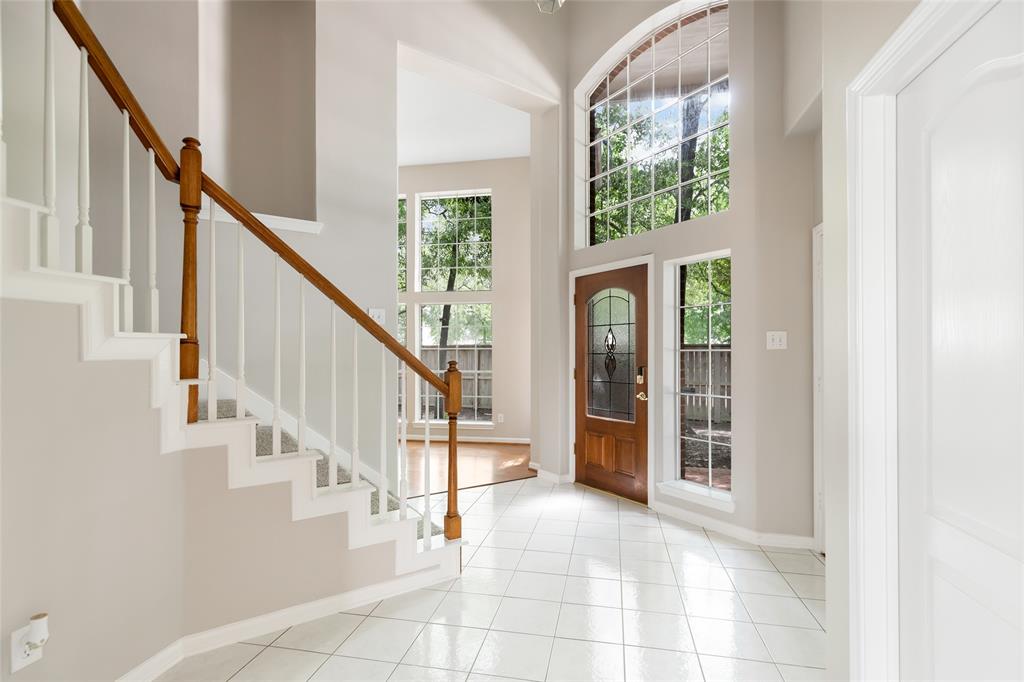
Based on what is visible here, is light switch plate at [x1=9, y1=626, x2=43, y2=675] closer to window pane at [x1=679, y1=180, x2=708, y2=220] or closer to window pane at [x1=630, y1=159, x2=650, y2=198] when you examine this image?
window pane at [x1=679, y1=180, x2=708, y2=220]

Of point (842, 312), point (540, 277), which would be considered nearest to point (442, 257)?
point (540, 277)

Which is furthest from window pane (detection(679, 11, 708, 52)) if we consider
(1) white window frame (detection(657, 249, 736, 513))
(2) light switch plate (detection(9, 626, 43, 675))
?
(2) light switch plate (detection(9, 626, 43, 675))

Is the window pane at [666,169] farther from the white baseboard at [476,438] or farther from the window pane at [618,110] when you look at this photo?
the white baseboard at [476,438]

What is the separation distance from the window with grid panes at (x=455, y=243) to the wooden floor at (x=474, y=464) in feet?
7.23

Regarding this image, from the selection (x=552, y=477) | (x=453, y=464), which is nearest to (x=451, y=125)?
(x=552, y=477)

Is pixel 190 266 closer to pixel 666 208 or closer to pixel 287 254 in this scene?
pixel 287 254

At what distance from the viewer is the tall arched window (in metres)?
3.52

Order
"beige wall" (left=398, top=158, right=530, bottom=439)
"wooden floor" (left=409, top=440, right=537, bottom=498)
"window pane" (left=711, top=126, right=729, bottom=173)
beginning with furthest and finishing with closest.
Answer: "beige wall" (left=398, top=158, right=530, bottom=439)
"wooden floor" (left=409, top=440, right=537, bottom=498)
"window pane" (left=711, top=126, right=729, bottom=173)

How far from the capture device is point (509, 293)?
6.75 meters

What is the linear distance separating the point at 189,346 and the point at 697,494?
3.22 m

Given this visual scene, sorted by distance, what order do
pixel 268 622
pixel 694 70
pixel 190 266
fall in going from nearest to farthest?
pixel 190 266 < pixel 268 622 < pixel 694 70

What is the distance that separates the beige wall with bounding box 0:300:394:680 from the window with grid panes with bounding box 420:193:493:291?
196 inches

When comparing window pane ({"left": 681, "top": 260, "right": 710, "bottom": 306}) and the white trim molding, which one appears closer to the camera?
the white trim molding

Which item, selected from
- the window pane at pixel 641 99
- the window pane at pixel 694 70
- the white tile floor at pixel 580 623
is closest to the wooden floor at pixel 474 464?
the white tile floor at pixel 580 623
